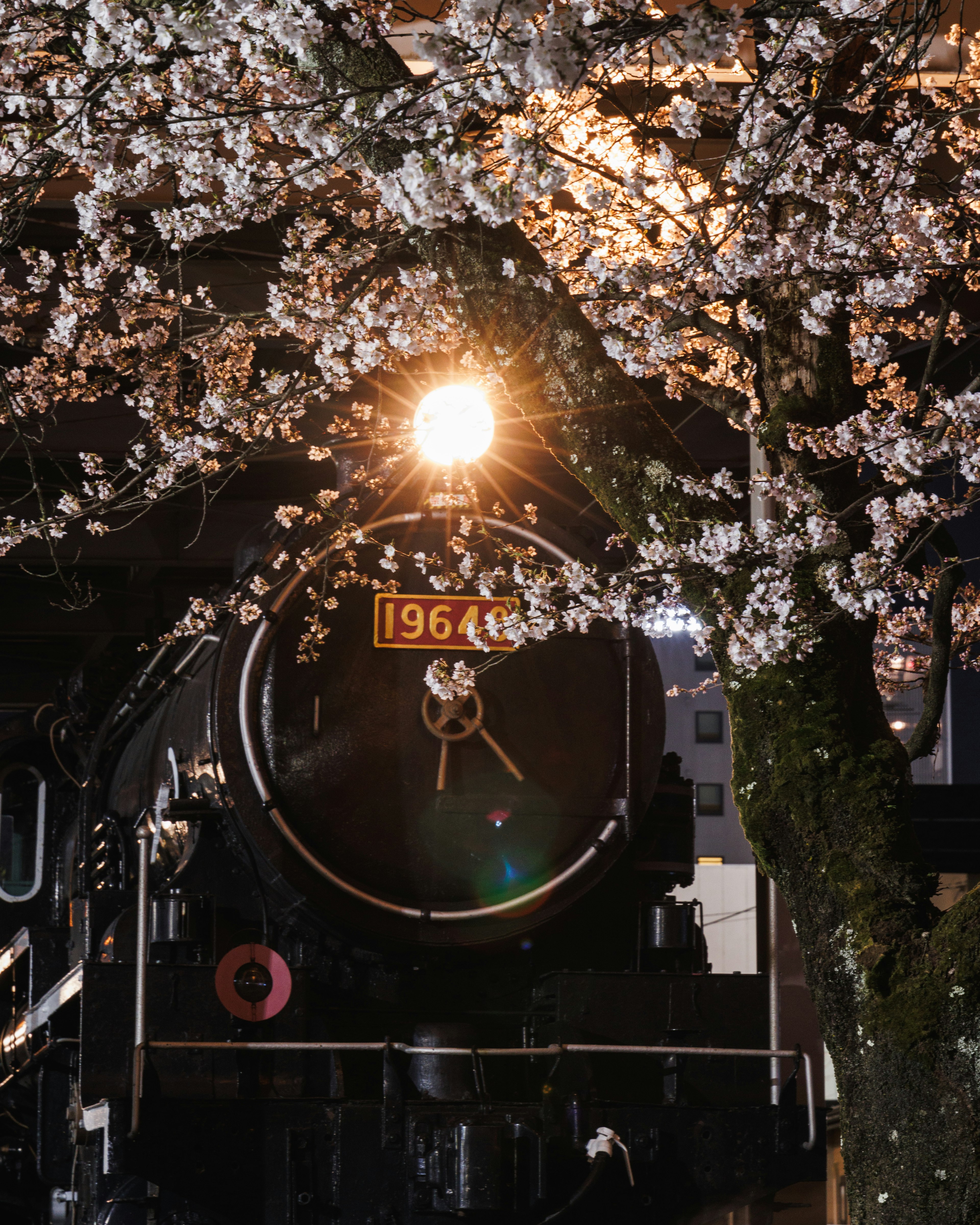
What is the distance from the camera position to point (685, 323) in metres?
5.12

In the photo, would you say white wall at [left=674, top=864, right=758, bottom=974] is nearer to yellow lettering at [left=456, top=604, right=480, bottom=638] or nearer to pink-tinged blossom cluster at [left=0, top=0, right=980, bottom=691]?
pink-tinged blossom cluster at [left=0, top=0, right=980, bottom=691]

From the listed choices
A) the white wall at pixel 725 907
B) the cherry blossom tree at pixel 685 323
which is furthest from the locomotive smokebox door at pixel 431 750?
the white wall at pixel 725 907

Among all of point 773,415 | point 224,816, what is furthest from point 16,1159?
point 773,415

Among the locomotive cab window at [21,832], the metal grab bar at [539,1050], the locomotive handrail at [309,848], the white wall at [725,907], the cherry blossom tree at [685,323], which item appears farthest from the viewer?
the white wall at [725,907]

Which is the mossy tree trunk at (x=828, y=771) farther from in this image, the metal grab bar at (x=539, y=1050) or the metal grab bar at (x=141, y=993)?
the metal grab bar at (x=141, y=993)

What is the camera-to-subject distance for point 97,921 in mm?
5992

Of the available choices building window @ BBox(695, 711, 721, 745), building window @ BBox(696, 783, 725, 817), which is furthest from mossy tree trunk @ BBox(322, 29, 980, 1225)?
building window @ BBox(695, 711, 721, 745)

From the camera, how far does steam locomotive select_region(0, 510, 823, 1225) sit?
172 inches

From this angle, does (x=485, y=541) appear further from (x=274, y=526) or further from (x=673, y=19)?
(x=673, y=19)

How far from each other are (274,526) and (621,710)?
5.22 ft

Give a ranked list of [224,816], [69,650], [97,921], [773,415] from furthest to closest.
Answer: [69,650] → [97,921] → [224,816] → [773,415]

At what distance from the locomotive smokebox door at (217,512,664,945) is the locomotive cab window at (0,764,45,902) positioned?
382cm

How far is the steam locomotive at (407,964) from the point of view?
4.36 m

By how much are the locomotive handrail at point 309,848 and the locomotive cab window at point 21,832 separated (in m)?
3.81
